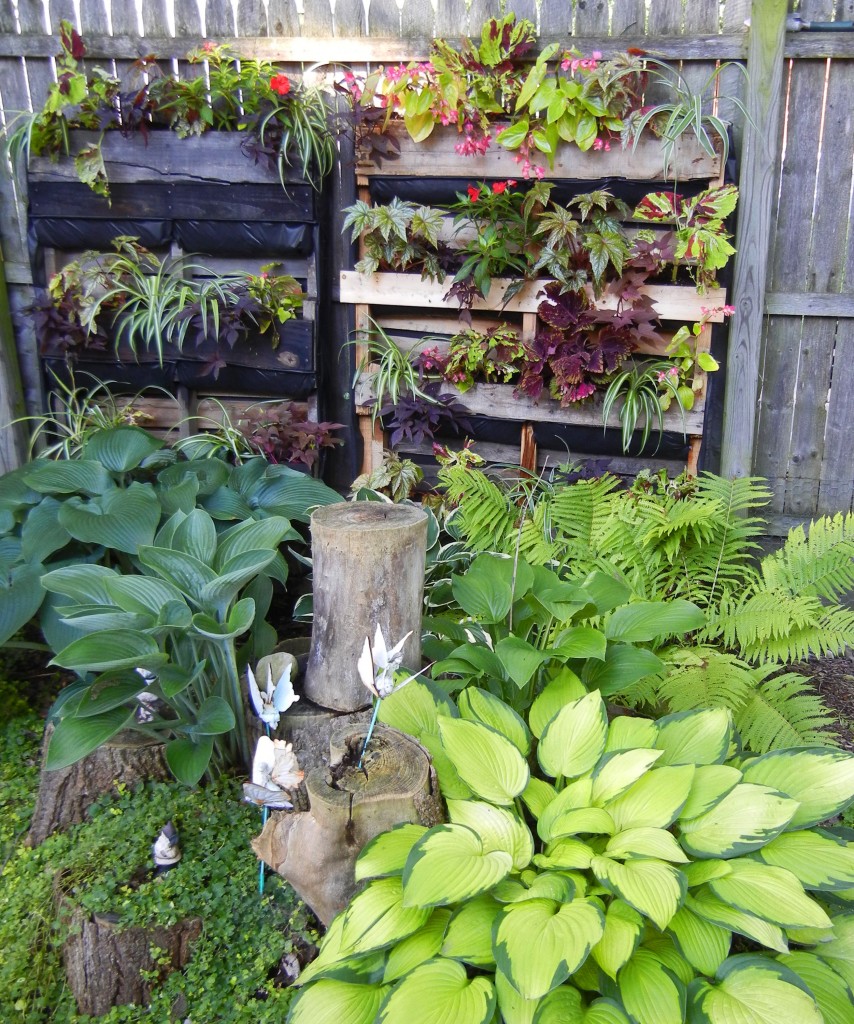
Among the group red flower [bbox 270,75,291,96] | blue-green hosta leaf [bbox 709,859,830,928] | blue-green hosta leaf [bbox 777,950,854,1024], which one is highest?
red flower [bbox 270,75,291,96]

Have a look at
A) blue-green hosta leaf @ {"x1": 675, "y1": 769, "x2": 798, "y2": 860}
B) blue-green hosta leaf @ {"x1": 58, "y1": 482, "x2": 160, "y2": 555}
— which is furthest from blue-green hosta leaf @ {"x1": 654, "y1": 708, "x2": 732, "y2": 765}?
blue-green hosta leaf @ {"x1": 58, "y1": 482, "x2": 160, "y2": 555}

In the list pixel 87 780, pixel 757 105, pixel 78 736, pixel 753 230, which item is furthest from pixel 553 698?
pixel 757 105

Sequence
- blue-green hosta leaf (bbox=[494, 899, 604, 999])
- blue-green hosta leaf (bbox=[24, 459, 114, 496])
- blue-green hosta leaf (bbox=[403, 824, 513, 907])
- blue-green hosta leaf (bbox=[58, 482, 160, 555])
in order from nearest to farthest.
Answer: blue-green hosta leaf (bbox=[494, 899, 604, 999])
blue-green hosta leaf (bbox=[403, 824, 513, 907])
blue-green hosta leaf (bbox=[58, 482, 160, 555])
blue-green hosta leaf (bbox=[24, 459, 114, 496])

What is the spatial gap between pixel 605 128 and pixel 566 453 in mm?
1289

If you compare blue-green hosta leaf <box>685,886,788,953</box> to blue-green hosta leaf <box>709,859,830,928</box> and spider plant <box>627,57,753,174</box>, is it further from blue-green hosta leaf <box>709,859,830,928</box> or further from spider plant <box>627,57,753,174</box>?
spider plant <box>627,57,753,174</box>

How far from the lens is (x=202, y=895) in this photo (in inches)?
65.0

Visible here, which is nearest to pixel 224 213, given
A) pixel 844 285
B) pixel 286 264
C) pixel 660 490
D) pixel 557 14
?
pixel 286 264

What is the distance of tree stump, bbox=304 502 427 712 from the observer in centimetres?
190

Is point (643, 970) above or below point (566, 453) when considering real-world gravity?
below

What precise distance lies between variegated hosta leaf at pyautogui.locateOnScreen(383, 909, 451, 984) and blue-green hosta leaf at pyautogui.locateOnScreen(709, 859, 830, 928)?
1.64ft

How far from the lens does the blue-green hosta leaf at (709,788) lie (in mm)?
1429

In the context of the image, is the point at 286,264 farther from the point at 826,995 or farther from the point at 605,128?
the point at 826,995

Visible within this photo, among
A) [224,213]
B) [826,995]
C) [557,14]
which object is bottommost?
[826,995]

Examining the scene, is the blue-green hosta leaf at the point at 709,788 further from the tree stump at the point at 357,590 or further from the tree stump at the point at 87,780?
the tree stump at the point at 87,780
